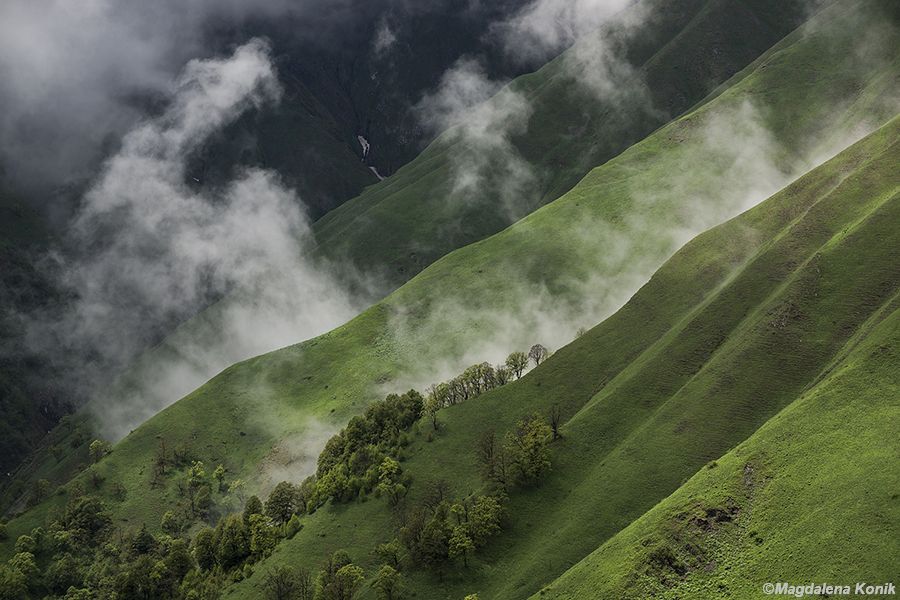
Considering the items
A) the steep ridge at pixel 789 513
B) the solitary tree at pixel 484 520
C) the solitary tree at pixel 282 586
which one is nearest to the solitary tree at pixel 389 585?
the solitary tree at pixel 484 520

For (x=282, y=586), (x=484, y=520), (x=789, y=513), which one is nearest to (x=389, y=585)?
(x=484, y=520)

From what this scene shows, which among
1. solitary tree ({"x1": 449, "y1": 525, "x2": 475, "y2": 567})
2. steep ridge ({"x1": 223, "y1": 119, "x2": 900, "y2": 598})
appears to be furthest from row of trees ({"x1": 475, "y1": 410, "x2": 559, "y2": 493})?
solitary tree ({"x1": 449, "y1": 525, "x2": 475, "y2": 567})

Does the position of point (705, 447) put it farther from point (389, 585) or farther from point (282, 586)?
point (282, 586)

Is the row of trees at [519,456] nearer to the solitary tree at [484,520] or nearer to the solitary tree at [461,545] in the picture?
the solitary tree at [484,520]

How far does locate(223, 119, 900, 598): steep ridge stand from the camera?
12562 cm

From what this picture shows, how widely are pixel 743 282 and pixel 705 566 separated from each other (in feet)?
304

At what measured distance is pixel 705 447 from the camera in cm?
15712

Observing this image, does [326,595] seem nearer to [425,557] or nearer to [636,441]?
[425,557]

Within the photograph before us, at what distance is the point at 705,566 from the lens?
408 ft

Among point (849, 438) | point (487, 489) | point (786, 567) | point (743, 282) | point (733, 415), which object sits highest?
point (743, 282)

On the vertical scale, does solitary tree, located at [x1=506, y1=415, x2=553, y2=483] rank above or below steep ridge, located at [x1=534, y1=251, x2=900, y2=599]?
above

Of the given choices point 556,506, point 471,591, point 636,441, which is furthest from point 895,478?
point 471,591

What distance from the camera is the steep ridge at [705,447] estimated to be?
125625mm

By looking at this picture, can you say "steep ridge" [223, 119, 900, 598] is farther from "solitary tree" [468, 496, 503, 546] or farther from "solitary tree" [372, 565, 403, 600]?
"solitary tree" [372, 565, 403, 600]
